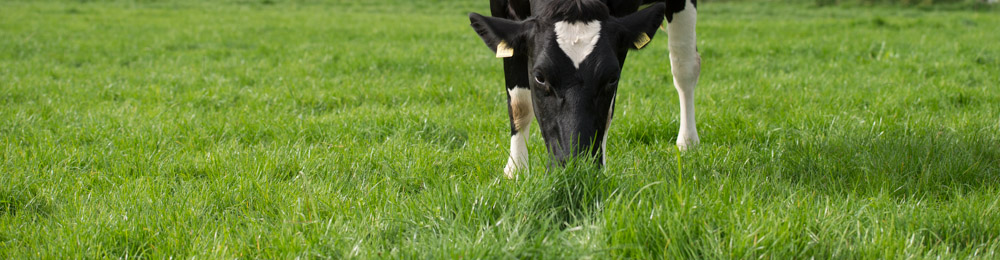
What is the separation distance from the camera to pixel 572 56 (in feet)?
9.00

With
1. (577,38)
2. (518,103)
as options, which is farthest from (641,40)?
(518,103)

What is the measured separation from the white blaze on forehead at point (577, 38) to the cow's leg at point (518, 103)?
495mm

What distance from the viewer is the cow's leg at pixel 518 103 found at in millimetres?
3357

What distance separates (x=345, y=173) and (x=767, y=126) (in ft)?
8.63

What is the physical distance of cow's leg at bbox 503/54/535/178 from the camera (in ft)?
11.0

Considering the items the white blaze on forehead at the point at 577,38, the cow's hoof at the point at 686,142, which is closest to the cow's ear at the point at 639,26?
the white blaze on forehead at the point at 577,38

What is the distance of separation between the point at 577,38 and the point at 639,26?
380 millimetres

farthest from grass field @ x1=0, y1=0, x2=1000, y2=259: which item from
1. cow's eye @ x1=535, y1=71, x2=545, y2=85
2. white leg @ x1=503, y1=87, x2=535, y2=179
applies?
cow's eye @ x1=535, y1=71, x2=545, y2=85

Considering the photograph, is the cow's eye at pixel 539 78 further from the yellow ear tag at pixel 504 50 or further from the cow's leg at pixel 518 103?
the cow's leg at pixel 518 103

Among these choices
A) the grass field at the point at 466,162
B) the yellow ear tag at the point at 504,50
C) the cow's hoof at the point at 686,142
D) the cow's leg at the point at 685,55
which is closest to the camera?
the grass field at the point at 466,162

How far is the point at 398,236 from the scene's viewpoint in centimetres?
232

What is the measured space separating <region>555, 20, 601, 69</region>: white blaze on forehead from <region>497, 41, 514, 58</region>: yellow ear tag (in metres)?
0.24

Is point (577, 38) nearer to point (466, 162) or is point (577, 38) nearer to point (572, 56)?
point (572, 56)

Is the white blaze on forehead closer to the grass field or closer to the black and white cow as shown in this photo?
the black and white cow
